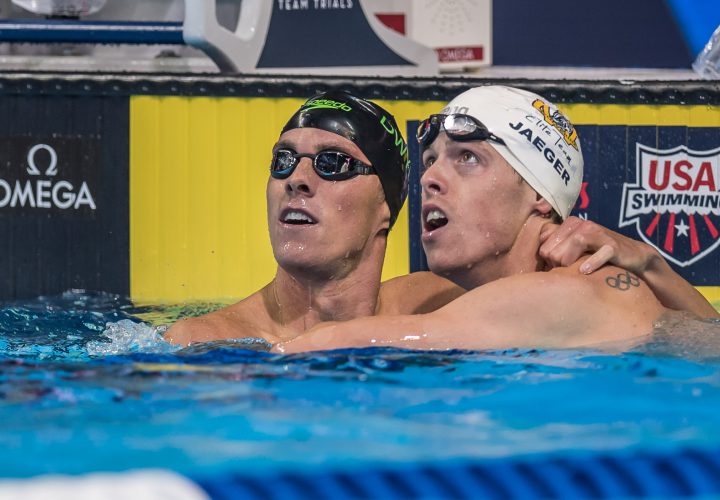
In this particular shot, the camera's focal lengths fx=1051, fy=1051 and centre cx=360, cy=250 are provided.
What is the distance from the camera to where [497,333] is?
273cm

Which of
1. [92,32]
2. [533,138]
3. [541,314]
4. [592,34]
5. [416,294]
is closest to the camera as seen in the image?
[541,314]

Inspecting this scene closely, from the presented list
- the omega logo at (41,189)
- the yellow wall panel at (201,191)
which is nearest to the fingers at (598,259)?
the yellow wall panel at (201,191)

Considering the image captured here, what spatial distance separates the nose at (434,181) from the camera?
9.89 ft

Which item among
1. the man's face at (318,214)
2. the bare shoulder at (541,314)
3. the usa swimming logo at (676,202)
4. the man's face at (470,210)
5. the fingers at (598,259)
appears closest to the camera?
the bare shoulder at (541,314)

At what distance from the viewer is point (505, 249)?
10.0 ft

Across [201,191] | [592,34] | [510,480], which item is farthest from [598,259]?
[592,34]

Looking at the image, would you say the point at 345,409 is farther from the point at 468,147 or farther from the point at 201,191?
the point at 201,191

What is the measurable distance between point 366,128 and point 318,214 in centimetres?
35

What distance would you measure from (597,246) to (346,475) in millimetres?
1564

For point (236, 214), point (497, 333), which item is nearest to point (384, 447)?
point (497, 333)

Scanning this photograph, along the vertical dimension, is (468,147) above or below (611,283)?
Answer: above

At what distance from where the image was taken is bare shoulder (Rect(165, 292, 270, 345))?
119 inches

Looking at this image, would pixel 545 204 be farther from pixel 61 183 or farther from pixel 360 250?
pixel 61 183

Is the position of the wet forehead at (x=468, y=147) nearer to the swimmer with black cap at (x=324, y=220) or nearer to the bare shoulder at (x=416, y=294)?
the swimmer with black cap at (x=324, y=220)
